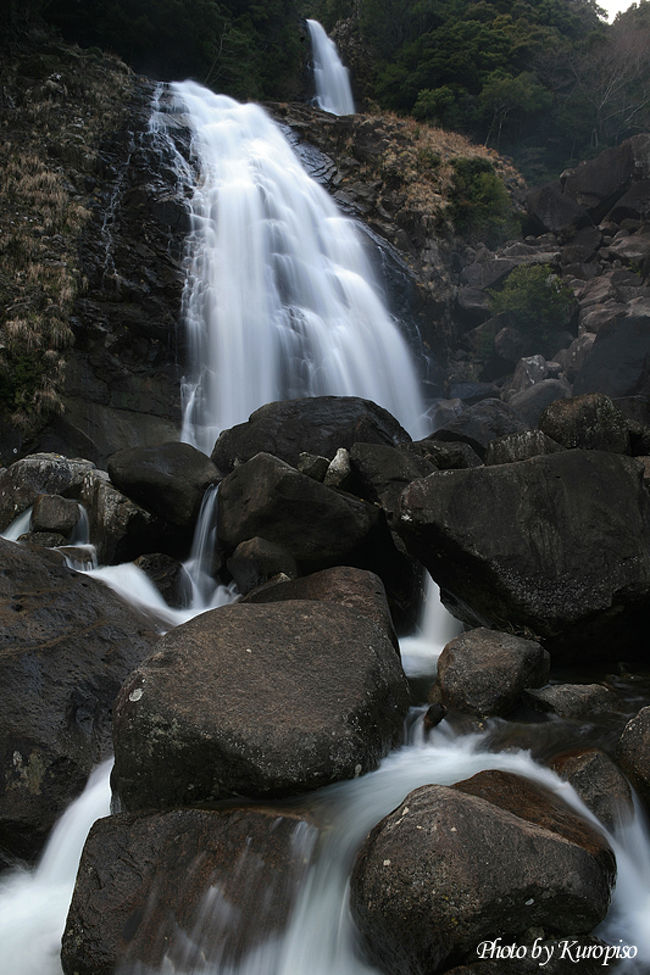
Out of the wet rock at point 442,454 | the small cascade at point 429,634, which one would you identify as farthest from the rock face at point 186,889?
the wet rock at point 442,454

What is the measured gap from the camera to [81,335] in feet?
51.6

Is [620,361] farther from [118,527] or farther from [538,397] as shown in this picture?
[118,527]

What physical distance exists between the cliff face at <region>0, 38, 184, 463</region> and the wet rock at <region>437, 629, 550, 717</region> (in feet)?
34.6

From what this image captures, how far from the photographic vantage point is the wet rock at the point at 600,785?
379 centimetres

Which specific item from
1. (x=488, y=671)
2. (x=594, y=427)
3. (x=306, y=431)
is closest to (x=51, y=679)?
(x=488, y=671)

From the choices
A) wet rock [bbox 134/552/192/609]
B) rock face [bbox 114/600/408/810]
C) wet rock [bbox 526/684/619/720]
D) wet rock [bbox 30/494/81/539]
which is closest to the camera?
rock face [bbox 114/600/408/810]

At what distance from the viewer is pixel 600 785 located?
3910 millimetres

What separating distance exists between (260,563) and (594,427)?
14.8 ft

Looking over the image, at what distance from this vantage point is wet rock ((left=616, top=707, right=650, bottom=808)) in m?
3.90

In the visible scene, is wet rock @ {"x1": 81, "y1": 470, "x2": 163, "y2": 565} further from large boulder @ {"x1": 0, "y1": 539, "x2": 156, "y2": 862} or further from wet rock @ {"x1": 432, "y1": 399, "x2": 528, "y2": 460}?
wet rock @ {"x1": 432, "y1": 399, "x2": 528, "y2": 460}

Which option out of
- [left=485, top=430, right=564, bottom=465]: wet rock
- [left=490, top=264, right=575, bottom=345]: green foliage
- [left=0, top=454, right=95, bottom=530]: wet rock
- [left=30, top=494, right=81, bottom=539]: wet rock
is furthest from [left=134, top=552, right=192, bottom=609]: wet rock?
[left=490, top=264, right=575, bottom=345]: green foliage

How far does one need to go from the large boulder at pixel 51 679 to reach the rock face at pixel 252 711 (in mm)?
874

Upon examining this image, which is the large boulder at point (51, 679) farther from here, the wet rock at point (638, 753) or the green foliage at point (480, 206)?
the green foliage at point (480, 206)

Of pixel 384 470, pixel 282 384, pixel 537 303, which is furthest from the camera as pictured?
pixel 537 303
